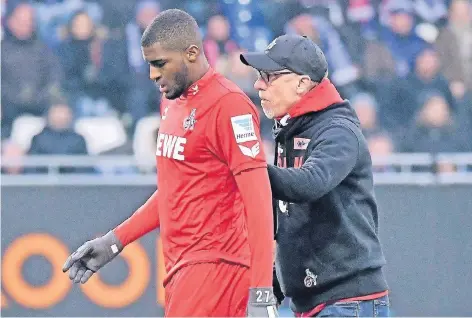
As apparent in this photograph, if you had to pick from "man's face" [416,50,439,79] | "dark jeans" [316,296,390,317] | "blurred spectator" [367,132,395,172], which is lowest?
"blurred spectator" [367,132,395,172]

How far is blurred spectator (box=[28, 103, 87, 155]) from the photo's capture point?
1006cm

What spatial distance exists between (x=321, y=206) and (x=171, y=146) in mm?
676

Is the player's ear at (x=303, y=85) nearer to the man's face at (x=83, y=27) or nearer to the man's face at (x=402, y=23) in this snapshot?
the man's face at (x=83, y=27)

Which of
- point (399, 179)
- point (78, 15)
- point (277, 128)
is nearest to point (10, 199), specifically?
point (78, 15)

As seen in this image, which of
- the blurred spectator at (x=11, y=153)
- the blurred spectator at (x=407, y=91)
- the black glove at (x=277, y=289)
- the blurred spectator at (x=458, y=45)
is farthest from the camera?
the blurred spectator at (x=458, y=45)

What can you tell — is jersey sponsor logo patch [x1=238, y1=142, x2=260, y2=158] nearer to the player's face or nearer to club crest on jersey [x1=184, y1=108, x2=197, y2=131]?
club crest on jersey [x1=184, y1=108, x2=197, y2=131]

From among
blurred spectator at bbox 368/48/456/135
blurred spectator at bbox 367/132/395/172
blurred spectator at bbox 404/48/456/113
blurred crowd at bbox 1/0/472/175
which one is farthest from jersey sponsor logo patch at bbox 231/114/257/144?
blurred spectator at bbox 404/48/456/113

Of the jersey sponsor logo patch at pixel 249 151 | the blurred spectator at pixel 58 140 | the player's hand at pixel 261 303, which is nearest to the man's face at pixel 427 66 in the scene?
the blurred spectator at pixel 58 140

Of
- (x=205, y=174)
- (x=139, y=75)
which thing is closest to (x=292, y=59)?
(x=205, y=174)

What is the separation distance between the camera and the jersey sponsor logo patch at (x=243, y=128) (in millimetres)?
4438

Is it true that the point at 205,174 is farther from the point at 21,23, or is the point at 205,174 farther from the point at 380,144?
the point at 21,23

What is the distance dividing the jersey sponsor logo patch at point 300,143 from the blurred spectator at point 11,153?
5.32m

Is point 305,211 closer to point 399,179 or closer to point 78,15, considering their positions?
point 399,179

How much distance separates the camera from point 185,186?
15.2ft
